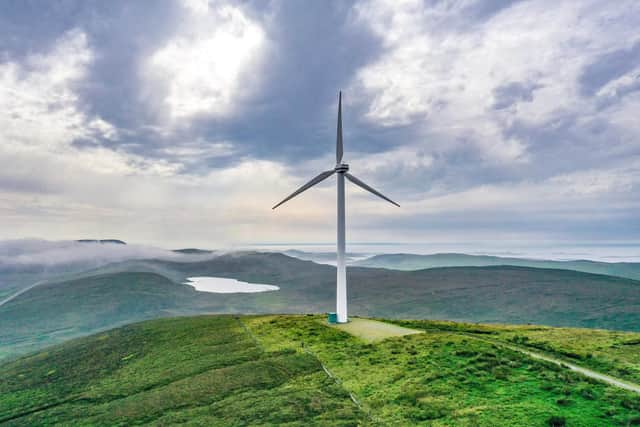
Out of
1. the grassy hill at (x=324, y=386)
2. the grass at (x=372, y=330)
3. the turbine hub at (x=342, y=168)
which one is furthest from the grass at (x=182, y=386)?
the turbine hub at (x=342, y=168)

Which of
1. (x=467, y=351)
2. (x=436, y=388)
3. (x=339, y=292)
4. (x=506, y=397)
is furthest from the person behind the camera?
(x=339, y=292)

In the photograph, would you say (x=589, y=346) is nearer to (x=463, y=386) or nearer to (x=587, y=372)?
(x=587, y=372)

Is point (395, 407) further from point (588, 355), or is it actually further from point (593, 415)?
point (588, 355)

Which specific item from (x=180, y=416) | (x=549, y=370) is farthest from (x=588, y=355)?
(x=180, y=416)

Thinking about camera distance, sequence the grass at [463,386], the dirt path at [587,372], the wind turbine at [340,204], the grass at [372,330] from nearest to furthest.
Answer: the grass at [463,386], the dirt path at [587,372], the grass at [372,330], the wind turbine at [340,204]

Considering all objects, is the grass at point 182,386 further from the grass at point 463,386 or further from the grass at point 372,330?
the grass at point 372,330

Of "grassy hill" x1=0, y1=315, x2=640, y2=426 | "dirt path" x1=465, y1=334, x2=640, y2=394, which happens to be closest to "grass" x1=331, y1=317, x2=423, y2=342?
"grassy hill" x1=0, y1=315, x2=640, y2=426

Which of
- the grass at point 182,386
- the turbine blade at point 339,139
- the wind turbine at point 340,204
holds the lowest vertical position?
the grass at point 182,386
